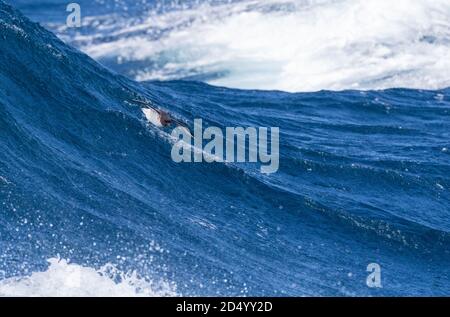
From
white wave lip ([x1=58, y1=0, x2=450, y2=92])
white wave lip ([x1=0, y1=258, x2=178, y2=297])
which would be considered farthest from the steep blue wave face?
white wave lip ([x1=58, y1=0, x2=450, y2=92])

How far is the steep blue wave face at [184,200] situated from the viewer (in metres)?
13.1

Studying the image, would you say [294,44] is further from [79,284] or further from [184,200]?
[79,284]

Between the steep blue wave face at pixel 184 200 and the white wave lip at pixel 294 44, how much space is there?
765 centimetres

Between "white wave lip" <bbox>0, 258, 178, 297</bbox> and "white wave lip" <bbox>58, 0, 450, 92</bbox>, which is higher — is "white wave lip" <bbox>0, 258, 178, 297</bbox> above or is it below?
below

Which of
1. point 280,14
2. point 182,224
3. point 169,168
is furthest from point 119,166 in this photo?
point 280,14

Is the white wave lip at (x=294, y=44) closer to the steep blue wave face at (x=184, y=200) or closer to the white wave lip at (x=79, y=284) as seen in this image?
the steep blue wave face at (x=184, y=200)

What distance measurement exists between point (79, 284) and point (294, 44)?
2199 centimetres

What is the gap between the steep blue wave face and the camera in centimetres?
1310

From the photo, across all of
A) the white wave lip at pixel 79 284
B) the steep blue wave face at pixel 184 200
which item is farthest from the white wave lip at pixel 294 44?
the white wave lip at pixel 79 284

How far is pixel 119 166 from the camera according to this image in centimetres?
1631

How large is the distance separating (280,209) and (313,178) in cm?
172

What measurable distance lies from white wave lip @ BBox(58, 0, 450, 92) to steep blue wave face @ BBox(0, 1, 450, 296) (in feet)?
25.1

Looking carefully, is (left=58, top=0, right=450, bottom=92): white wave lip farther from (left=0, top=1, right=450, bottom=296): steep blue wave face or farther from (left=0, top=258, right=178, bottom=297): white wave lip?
(left=0, top=258, right=178, bottom=297): white wave lip
